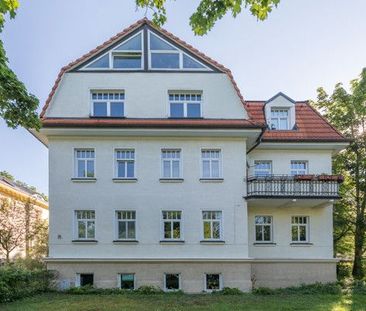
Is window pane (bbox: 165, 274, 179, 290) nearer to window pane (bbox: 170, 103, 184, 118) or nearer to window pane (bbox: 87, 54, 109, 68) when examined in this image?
window pane (bbox: 170, 103, 184, 118)

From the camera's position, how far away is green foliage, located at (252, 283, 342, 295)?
1562 cm

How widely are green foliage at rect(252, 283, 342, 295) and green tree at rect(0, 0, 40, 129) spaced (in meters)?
11.2

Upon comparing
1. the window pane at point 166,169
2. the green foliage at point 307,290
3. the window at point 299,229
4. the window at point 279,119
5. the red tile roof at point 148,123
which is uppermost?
the window at point 279,119

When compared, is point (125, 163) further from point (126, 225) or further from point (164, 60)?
point (164, 60)

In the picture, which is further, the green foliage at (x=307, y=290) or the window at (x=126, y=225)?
the window at (x=126, y=225)

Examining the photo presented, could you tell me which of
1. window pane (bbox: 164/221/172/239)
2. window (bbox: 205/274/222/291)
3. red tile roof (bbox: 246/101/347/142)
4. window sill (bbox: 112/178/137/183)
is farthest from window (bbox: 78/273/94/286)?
red tile roof (bbox: 246/101/347/142)

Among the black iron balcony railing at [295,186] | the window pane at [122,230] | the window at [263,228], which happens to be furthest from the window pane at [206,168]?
the window pane at [122,230]

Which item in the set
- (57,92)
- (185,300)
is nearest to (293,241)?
(185,300)

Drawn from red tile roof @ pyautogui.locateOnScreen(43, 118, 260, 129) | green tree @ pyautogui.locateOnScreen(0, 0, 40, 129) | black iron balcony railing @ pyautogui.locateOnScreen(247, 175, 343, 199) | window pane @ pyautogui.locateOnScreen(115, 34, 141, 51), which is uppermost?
window pane @ pyautogui.locateOnScreen(115, 34, 141, 51)

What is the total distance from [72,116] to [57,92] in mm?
1305

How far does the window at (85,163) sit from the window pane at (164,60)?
492 cm

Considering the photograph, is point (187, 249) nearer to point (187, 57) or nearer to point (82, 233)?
point (82, 233)

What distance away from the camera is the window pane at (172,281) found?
1612cm

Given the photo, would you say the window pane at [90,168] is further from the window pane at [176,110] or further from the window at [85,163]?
the window pane at [176,110]
